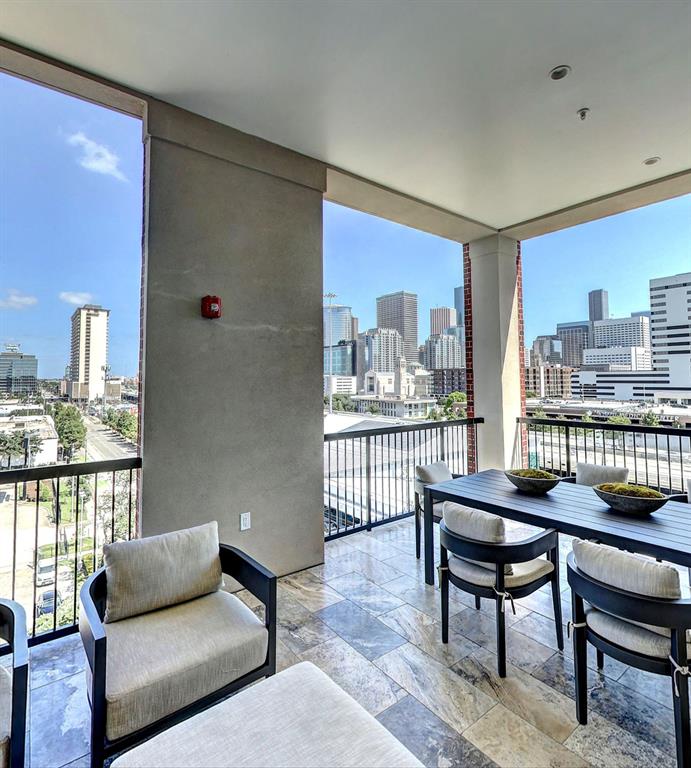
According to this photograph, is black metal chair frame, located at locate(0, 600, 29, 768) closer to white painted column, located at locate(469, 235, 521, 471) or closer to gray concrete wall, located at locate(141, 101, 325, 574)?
gray concrete wall, located at locate(141, 101, 325, 574)

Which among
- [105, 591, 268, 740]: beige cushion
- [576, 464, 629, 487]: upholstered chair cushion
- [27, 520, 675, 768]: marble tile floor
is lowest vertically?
[27, 520, 675, 768]: marble tile floor

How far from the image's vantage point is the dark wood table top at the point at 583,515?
1.83 metres

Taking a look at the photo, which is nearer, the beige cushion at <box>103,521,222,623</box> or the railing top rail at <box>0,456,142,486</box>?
the beige cushion at <box>103,521,222,623</box>

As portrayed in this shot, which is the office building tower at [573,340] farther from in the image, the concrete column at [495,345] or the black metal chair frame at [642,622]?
the black metal chair frame at [642,622]

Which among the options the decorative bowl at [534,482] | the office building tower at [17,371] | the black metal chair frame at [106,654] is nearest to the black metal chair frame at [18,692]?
the black metal chair frame at [106,654]

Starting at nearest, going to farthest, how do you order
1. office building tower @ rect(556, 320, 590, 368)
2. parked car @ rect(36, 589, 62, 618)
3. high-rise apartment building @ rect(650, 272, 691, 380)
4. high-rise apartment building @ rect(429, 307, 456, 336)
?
parked car @ rect(36, 589, 62, 618), high-rise apartment building @ rect(650, 272, 691, 380), office building tower @ rect(556, 320, 590, 368), high-rise apartment building @ rect(429, 307, 456, 336)

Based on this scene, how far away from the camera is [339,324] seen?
4152 millimetres

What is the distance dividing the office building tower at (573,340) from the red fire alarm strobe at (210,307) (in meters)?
4.18

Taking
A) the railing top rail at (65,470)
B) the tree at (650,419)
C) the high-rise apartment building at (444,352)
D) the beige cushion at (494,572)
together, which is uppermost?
the high-rise apartment building at (444,352)

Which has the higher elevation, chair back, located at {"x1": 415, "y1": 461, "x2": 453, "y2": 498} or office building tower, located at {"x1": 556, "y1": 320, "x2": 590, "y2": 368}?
office building tower, located at {"x1": 556, "y1": 320, "x2": 590, "y2": 368}

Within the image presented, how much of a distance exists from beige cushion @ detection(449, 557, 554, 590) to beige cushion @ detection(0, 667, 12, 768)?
6.03 ft

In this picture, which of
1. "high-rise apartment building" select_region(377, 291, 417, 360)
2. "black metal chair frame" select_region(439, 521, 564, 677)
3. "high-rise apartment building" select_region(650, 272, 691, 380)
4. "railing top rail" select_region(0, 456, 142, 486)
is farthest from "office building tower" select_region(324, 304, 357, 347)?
"high-rise apartment building" select_region(650, 272, 691, 380)

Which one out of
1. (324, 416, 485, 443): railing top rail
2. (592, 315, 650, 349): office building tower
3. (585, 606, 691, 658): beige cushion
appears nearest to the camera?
(585, 606, 691, 658): beige cushion

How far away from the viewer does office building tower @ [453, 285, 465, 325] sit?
17.1ft
